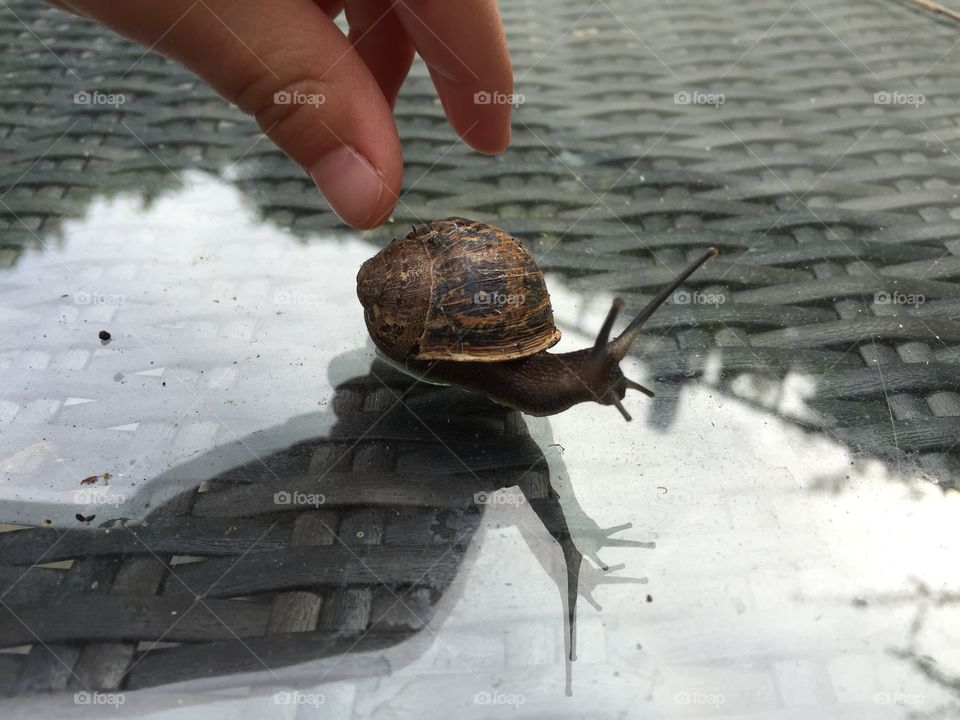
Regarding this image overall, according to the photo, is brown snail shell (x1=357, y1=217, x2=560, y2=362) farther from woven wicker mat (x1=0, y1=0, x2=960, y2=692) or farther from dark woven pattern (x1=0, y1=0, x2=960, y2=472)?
dark woven pattern (x1=0, y1=0, x2=960, y2=472)

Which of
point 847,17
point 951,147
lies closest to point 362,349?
point 951,147

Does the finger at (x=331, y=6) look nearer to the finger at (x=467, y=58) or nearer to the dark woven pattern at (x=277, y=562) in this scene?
the finger at (x=467, y=58)

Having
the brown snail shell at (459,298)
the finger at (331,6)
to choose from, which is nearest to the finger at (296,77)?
the brown snail shell at (459,298)

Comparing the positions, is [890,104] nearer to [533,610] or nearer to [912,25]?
[912,25]

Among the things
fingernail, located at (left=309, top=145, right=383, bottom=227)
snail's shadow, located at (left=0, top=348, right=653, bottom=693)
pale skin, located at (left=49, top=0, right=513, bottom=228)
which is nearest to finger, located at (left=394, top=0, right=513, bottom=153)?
pale skin, located at (left=49, top=0, right=513, bottom=228)

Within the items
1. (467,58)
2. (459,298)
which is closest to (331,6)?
(467,58)

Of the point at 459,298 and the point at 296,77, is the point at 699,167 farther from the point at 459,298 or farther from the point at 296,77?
the point at 296,77
